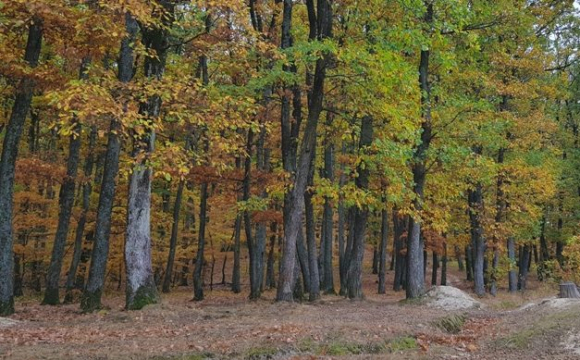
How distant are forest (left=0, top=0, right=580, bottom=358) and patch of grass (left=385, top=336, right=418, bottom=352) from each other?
425 cm


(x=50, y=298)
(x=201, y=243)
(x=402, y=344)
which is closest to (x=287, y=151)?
(x=402, y=344)

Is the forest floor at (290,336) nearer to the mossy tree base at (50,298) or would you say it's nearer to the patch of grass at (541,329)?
the patch of grass at (541,329)

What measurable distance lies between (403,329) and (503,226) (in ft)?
47.2

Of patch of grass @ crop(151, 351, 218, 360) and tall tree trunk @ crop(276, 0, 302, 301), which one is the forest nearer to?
tall tree trunk @ crop(276, 0, 302, 301)

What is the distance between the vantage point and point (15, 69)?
33.7 feet

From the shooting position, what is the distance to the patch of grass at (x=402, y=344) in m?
7.89

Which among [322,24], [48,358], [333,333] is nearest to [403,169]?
[322,24]

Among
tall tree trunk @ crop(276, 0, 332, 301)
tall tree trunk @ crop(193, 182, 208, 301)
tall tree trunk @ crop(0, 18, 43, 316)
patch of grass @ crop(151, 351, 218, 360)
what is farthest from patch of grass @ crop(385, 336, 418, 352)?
tall tree trunk @ crop(193, 182, 208, 301)

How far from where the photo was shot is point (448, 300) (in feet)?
49.3

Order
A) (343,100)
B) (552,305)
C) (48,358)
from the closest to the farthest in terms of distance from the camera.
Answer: (48,358) < (552,305) < (343,100)

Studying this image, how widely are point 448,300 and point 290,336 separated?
894cm

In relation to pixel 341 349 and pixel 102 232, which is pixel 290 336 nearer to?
pixel 341 349

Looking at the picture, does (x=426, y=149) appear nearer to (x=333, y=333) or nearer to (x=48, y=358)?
(x=333, y=333)

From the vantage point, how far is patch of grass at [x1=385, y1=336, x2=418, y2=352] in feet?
25.9
